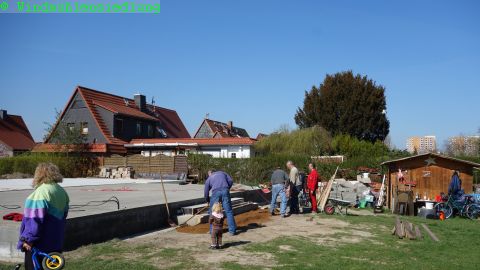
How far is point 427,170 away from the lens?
1838 cm

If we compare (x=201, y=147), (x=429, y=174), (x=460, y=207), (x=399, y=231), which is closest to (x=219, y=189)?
(x=399, y=231)

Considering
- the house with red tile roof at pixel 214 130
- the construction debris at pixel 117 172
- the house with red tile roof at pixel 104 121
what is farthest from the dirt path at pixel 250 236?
the house with red tile roof at pixel 214 130

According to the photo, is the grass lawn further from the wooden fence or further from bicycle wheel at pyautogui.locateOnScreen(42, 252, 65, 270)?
the wooden fence

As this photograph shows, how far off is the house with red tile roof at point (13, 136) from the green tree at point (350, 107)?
32884mm

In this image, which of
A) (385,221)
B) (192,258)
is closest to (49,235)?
(192,258)

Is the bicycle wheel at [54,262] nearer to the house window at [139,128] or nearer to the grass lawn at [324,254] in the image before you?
the grass lawn at [324,254]

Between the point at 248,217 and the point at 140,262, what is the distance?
22.0ft

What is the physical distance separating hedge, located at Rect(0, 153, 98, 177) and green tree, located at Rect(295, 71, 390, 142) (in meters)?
21.7

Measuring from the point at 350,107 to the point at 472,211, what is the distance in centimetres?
2705

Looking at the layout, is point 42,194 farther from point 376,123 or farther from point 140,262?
point 376,123

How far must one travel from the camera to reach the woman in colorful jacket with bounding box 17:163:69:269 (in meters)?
4.99

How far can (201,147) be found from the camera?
3903 centimetres

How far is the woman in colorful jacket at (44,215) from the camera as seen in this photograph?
16.4 feet

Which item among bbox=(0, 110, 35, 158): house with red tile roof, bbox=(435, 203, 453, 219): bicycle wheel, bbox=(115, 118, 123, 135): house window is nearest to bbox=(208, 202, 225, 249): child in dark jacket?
bbox=(435, 203, 453, 219): bicycle wheel
